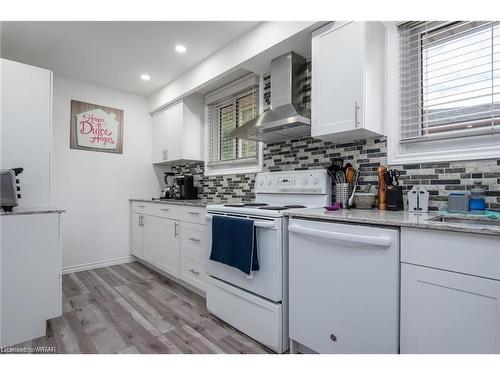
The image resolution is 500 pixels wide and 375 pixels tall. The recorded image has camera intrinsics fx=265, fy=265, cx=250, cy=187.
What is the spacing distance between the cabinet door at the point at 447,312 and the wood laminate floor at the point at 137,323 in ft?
3.07

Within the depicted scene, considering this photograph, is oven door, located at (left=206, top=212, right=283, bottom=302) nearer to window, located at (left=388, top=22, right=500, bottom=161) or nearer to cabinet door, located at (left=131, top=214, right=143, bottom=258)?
window, located at (left=388, top=22, right=500, bottom=161)

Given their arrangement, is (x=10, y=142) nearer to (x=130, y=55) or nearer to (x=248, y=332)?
(x=130, y=55)

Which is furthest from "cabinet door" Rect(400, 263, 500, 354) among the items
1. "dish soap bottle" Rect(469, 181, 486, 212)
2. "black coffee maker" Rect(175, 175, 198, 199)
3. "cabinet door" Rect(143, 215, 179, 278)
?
"black coffee maker" Rect(175, 175, 198, 199)

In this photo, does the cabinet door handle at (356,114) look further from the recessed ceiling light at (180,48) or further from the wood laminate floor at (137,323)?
the recessed ceiling light at (180,48)

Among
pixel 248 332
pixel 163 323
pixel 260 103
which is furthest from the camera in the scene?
pixel 260 103

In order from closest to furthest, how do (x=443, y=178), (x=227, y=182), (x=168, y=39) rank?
1. (x=443, y=178)
2. (x=168, y=39)
3. (x=227, y=182)

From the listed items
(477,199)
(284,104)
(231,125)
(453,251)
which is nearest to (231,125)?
(231,125)

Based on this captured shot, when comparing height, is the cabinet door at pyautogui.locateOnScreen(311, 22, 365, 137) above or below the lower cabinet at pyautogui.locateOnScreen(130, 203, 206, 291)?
above

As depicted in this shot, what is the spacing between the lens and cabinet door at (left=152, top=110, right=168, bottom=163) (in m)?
3.70

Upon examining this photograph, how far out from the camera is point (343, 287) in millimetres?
1357

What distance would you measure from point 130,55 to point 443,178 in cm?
296

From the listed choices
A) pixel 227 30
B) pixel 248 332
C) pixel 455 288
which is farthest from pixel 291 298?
pixel 227 30

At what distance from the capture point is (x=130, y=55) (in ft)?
9.00

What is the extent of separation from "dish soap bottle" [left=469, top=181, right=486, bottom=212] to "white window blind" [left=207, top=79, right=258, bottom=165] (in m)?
1.84
